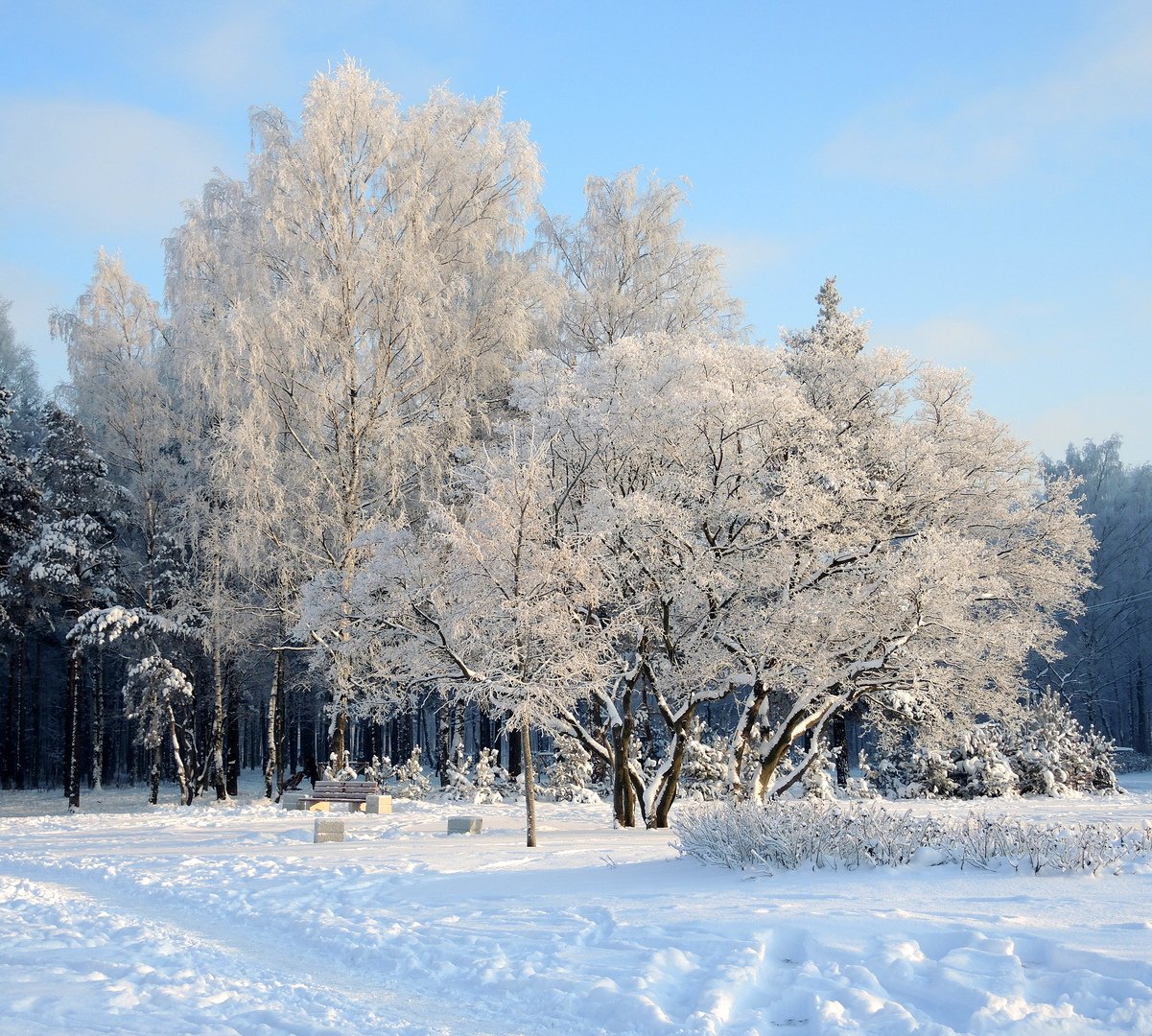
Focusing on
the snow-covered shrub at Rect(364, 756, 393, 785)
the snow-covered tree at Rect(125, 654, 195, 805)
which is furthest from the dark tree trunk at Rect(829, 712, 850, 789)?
the snow-covered tree at Rect(125, 654, 195, 805)

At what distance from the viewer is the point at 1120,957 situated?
5160 millimetres

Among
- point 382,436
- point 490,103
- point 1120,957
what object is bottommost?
point 1120,957

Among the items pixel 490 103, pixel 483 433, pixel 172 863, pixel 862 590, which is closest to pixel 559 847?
pixel 172 863

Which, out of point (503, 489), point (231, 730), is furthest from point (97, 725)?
point (503, 489)

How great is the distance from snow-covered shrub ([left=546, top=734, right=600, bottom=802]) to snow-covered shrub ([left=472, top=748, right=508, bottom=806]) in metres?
1.35

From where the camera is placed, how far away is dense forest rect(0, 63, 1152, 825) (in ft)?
49.5

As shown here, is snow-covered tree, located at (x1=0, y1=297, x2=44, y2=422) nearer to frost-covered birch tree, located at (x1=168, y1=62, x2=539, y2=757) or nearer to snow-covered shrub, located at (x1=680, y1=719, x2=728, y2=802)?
frost-covered birch tree, located at (x1=168, y1=62, x2=539, y2=757)

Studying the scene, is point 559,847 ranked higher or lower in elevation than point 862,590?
lower

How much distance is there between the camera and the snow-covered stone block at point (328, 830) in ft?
46.1

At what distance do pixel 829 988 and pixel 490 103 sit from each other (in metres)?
22.4

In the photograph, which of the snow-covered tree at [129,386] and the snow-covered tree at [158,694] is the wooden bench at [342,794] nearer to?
the snow-covered tree at [158,694]

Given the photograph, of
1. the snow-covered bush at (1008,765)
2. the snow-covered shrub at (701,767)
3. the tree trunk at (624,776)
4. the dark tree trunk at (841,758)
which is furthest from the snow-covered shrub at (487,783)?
the snow-covered bush at (1008,765)

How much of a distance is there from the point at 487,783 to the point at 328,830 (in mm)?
9914

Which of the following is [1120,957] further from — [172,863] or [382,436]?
[382,436]
